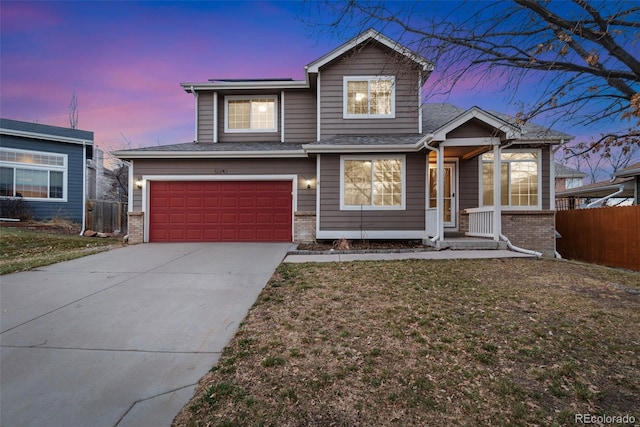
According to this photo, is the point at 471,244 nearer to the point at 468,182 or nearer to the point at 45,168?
the point at 468,182

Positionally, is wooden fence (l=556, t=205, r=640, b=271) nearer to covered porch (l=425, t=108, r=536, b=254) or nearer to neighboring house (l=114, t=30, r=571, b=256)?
neighboring house (l=114, t=30, r=571, b=256)

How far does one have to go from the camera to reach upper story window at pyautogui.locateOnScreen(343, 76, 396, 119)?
9.92 m

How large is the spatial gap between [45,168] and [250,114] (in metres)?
11.0

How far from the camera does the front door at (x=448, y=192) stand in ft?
31.6

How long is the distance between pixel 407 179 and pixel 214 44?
33.6 feet

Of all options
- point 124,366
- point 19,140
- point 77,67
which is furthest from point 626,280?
point 77,67

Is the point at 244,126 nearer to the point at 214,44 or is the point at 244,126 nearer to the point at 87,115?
the point at 214,44

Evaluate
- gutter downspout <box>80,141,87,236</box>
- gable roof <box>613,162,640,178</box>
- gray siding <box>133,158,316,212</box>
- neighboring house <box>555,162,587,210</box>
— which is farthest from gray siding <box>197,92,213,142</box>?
neighboring house <box>555,162,587,210</box>

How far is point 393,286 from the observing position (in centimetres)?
496

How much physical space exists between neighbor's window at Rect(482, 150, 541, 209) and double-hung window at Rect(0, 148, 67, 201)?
747 inches

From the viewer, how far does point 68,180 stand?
14.1m

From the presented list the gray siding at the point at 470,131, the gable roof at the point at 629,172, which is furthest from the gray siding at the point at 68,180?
the gable roof at the point at 629,172

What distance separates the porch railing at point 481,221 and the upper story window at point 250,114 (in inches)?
312

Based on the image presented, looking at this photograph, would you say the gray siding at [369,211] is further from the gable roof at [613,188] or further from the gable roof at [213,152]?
the gable roof at [613,188]
